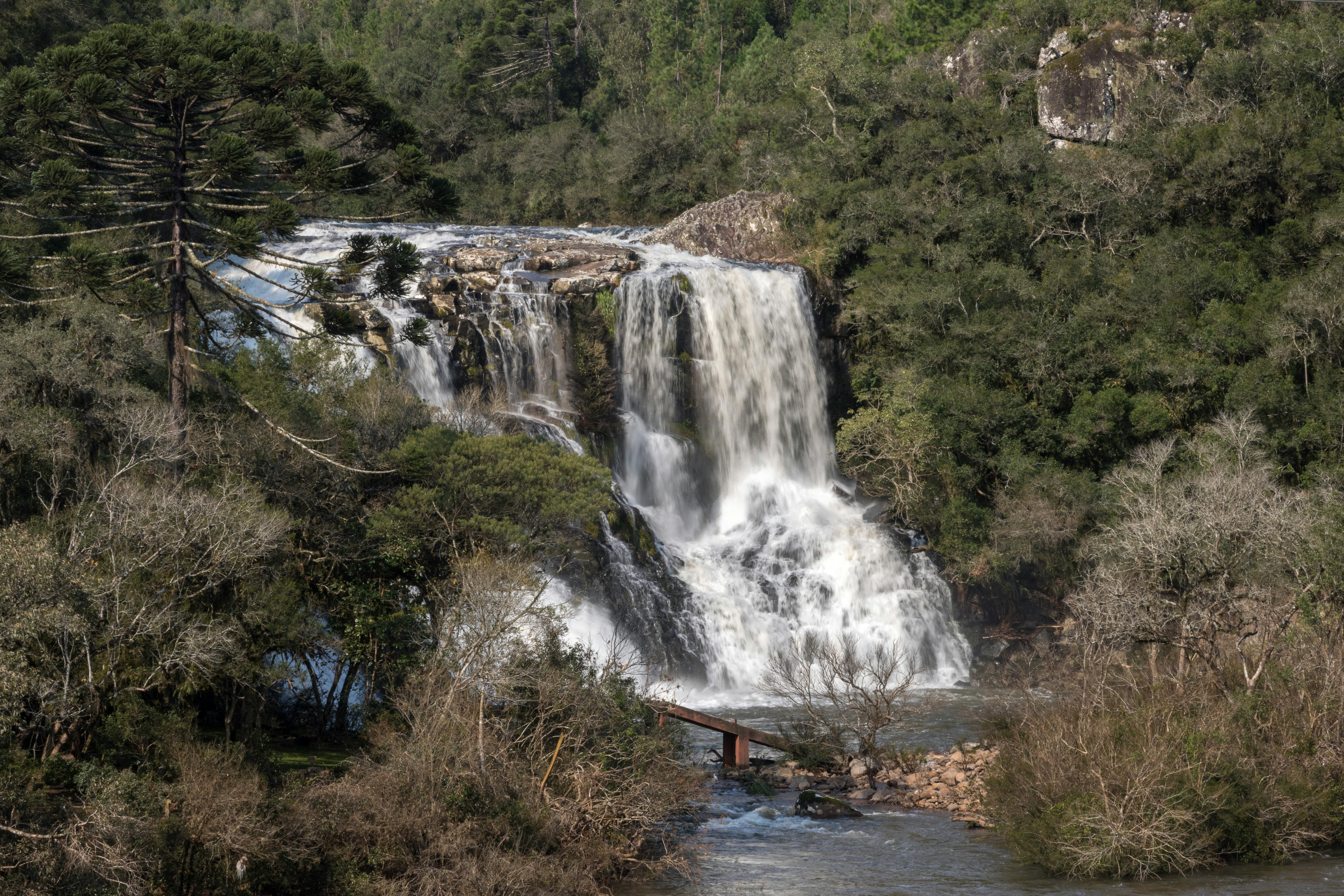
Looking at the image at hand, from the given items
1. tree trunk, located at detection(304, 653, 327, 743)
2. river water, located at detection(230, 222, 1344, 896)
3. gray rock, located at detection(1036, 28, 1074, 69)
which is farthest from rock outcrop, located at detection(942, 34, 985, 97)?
tree trunk, located at detection(304, 653, 327, 743)

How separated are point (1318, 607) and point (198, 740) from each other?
2010 cm

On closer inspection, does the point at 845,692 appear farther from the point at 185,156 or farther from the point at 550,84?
the point at 550,84

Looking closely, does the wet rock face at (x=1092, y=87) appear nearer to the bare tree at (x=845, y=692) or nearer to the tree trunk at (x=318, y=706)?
the bare tree at (x=845, y=692)

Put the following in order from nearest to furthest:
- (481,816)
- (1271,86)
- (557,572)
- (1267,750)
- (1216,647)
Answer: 1. (481,816)
2. (1267,750)
3. (1216,647)
4. (557,572)
5. (1271,86)

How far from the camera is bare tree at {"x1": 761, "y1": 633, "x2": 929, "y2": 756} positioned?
81.3 ft

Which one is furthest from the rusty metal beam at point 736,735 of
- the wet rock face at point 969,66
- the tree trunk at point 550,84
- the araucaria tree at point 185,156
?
the tree trunk at point 550,84

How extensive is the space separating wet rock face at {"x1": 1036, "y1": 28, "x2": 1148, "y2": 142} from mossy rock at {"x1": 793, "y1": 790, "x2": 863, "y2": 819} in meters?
41.1

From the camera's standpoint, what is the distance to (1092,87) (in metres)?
55.6

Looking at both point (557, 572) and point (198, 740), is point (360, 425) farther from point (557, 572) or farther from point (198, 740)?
point (198, 740)

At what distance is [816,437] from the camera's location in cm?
4522

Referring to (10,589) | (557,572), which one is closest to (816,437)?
(557,572)

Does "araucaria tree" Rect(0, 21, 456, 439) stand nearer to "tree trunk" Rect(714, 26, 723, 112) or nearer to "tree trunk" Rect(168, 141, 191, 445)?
"tree trunk" Rect(168, 141, 191, 445)

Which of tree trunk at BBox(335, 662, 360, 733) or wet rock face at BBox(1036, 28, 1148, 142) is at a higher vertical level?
wet rock face at BBox(1036, 28, 1148, 142)

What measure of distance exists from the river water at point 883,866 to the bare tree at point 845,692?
2.06 m
